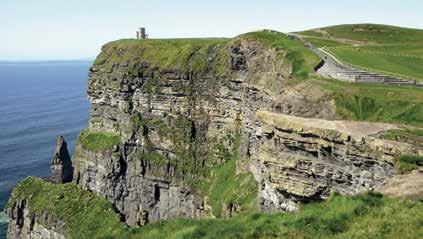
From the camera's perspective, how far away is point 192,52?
71.1 metres

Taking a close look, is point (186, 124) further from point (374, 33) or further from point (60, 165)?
point (60, 165)

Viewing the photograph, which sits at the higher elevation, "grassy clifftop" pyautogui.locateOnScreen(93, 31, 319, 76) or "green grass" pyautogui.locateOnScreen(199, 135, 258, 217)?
"grassy clifftop" pyautogui.locateOnScreen(93, 31, 319, 76)

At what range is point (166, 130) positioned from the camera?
7081 cm

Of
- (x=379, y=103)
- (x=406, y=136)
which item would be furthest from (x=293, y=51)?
(x=406, y=136)

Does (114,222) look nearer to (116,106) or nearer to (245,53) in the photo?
(116,106)

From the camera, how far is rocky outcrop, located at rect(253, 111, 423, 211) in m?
28.5

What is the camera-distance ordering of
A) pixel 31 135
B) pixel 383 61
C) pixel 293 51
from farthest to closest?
pixel 31 135 → pixel 293 51 → pixel 383 61

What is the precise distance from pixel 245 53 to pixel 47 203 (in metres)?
34.4

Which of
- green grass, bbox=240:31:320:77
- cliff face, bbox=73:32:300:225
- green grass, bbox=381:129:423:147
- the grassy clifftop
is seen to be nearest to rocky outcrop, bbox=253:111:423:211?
green grass, bbox=381:129:423:147

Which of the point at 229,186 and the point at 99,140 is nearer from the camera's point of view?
the point at 229,186

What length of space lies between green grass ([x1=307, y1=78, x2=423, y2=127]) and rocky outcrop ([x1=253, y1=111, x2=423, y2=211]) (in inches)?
84.5

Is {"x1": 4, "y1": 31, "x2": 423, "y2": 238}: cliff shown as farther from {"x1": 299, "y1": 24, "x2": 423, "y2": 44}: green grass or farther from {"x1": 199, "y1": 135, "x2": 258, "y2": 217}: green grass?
{"x1": 299, "y1": 24, "x2": 423, "y2": 44}: green grass

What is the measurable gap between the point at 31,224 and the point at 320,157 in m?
52.7

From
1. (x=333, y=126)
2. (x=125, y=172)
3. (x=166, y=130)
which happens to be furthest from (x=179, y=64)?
(x=333, y=126)
